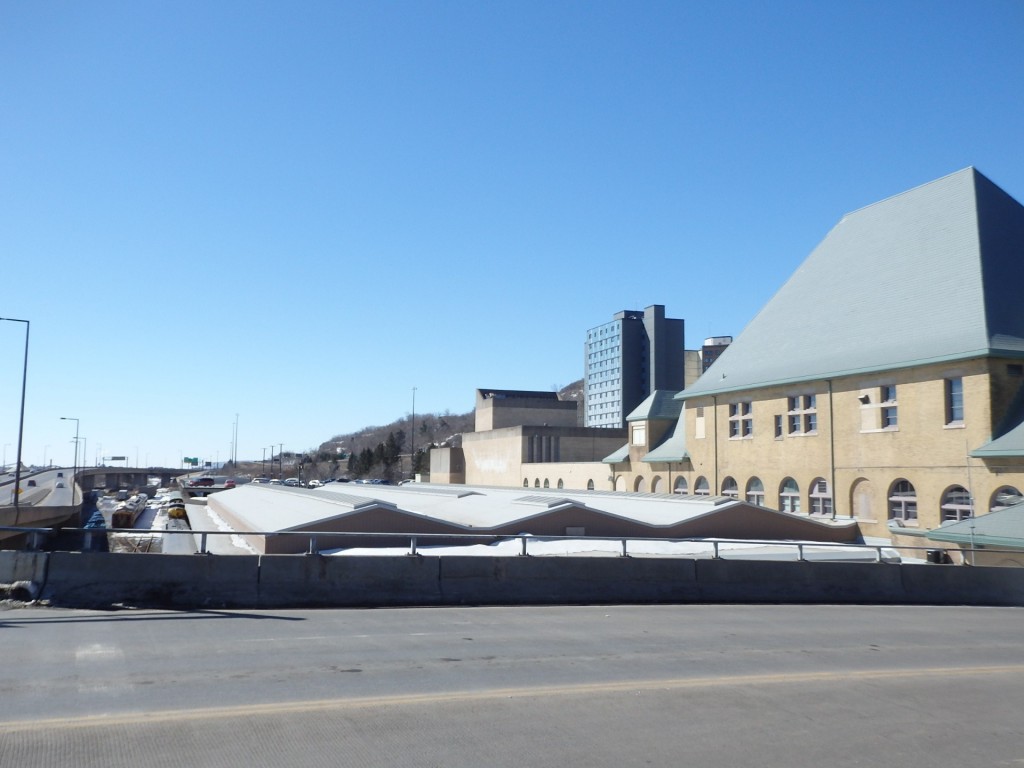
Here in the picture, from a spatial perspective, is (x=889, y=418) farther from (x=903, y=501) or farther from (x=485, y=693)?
(x=485, y=693)

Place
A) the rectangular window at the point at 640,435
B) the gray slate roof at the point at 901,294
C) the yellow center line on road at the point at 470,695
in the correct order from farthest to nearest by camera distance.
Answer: the rectangular window at the point at 640,435 < the gray slate roof at the point at 901,294 < the yellow center line on road at the point at 470,695

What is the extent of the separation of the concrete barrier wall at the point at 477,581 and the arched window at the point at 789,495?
71.9 feet

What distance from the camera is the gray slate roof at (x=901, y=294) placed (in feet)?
122

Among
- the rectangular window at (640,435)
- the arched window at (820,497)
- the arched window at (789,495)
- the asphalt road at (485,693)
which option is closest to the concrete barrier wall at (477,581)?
the asphalt road at (485,693)

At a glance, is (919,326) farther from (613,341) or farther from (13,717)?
(613,341)

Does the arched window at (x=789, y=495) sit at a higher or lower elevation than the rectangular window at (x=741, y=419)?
lower

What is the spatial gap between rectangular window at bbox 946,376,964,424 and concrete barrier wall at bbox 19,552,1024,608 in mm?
14087

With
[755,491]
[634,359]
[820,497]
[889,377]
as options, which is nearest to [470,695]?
[889,377]

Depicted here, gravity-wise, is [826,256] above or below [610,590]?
above

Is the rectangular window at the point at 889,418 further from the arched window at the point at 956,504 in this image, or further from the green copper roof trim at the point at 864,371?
the arched window at the point at 956,504

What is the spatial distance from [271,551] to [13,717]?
1919 cm

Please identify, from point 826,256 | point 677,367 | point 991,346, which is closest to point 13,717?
point 991,346

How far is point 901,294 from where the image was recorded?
42219 mm

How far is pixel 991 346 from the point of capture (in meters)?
34.2
